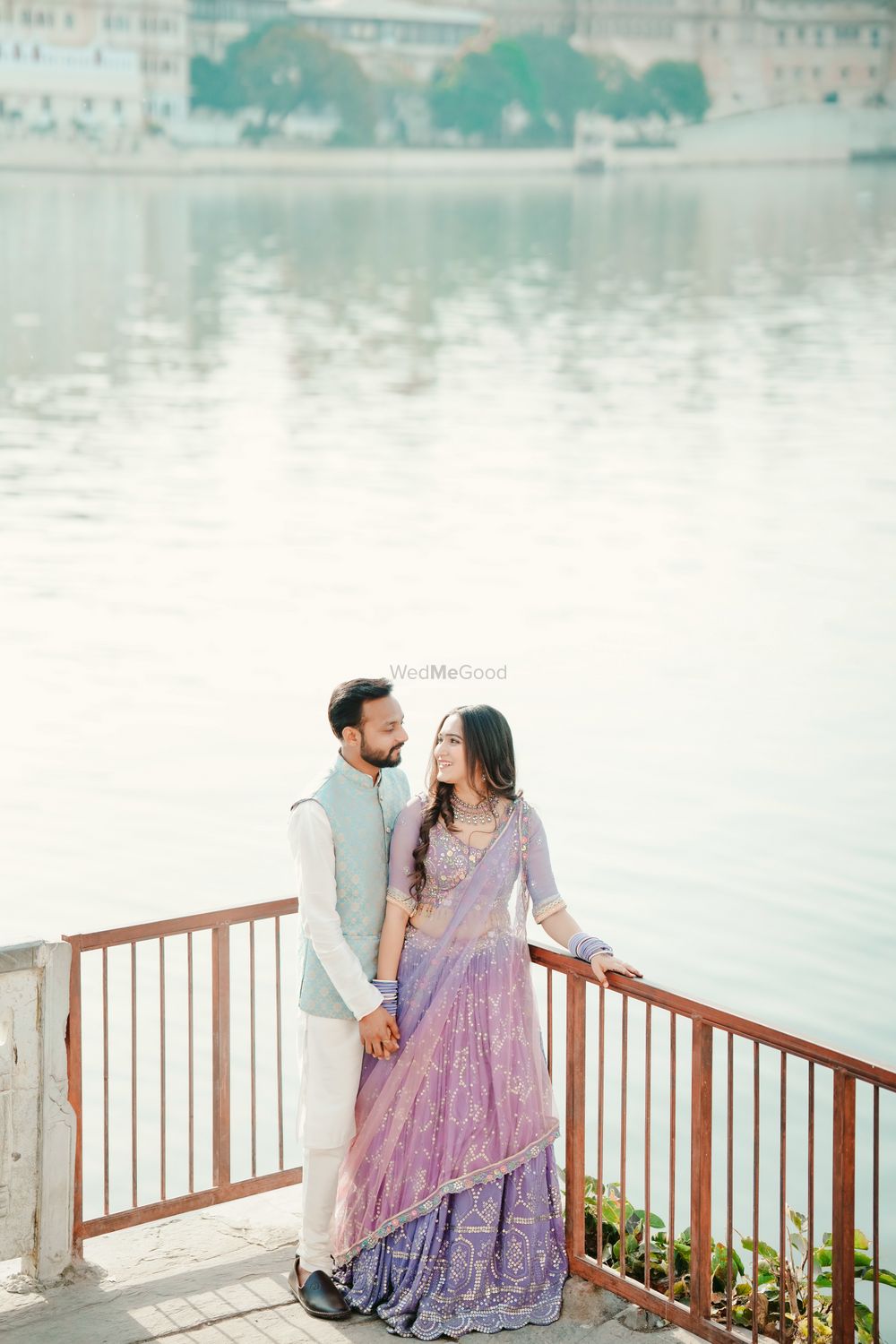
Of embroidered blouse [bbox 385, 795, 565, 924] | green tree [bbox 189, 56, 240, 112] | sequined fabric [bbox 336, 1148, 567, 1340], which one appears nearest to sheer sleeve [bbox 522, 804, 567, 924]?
embroidered blouse [bbox 385, 795, 565, 924]

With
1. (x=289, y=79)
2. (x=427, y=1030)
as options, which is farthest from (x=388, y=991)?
(x=289, y=79)

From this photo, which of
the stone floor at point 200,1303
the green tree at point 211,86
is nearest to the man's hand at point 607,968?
the stone floor at point 200,1303

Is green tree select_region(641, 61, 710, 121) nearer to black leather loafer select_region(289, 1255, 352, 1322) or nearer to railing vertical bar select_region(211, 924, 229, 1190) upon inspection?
railing vertical bar select_region(211, 924, 229, 1190)

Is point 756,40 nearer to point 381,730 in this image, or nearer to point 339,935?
point 381,730

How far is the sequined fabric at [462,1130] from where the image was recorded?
134 inches

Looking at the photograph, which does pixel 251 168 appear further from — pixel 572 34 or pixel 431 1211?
pixel 431 1211

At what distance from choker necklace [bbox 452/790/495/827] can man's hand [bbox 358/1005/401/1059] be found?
374 mm

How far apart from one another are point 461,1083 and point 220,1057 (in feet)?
1.90

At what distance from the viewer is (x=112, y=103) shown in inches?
1361

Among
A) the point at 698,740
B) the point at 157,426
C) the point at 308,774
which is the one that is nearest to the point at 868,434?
the point at 157,426

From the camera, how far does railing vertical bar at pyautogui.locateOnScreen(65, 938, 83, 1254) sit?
3523mm

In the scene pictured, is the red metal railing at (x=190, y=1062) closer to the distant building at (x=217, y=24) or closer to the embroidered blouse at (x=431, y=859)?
the embroidered blouse at (x=431, y=859)

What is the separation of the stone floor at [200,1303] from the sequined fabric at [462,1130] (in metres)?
0.09

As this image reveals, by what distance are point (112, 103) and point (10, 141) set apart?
203 cm
